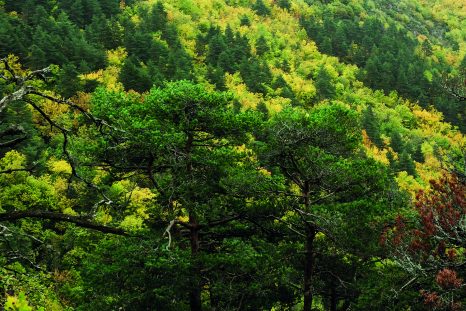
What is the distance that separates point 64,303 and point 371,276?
2030 cm

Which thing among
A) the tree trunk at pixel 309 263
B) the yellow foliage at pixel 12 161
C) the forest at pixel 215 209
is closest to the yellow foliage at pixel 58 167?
the forest at pixel 215 209

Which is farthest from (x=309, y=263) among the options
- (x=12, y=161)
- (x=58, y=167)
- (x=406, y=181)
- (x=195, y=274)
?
(x=406, y=181)

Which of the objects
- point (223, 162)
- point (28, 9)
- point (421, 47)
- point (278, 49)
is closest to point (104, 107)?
point (223, 162)

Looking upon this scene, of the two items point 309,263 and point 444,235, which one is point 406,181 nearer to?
point 309,263

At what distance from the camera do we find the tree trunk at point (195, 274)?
15.0 m

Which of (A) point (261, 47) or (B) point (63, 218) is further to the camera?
(A) point (261, 47)

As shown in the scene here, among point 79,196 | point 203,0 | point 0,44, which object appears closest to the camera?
point 79,196

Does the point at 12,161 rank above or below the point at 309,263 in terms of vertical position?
below

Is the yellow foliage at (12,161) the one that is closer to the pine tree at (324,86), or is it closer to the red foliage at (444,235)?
the red foliage at (444,235)

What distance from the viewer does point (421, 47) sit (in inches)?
4665

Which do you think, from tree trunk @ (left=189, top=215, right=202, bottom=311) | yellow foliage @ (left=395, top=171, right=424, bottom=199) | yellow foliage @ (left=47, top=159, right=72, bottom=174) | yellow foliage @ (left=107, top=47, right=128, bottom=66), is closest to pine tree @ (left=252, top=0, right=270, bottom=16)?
yellow foliage @ (left=107, top=47, right=128, bottom=66)

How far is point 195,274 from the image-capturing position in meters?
15.0

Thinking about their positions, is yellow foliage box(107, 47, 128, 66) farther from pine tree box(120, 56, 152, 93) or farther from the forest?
the forest

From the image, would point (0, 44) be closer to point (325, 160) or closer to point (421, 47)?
point (325, 160)
